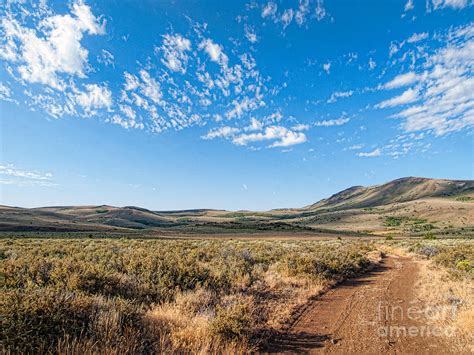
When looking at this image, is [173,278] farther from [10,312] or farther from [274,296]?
[10,312]

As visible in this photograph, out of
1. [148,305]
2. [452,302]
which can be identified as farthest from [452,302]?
[148,305]

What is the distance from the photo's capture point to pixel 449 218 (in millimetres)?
118062

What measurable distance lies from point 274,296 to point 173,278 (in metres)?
3.77

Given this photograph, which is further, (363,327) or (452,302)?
(452,302)

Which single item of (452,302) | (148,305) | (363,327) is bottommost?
(363,327)

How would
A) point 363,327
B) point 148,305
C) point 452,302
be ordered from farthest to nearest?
point 452,302 < point 148,305 < point 363,327

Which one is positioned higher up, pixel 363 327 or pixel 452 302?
pixel 452 302

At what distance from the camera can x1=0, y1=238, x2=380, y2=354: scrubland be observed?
5.00 meters

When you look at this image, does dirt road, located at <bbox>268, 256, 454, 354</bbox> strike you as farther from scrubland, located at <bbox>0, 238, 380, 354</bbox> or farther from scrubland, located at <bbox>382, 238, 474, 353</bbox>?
scrubland, located at <bbox>0, 238, 380, 354</bbox>

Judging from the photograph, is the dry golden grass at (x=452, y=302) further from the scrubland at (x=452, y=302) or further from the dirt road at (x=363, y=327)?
the dirt road at (x=363, y=327)

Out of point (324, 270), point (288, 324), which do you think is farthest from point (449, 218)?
point (288, 324)

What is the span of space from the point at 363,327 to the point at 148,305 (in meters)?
6.05

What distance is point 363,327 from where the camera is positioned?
7.84m

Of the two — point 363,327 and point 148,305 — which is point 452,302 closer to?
point 363,327
